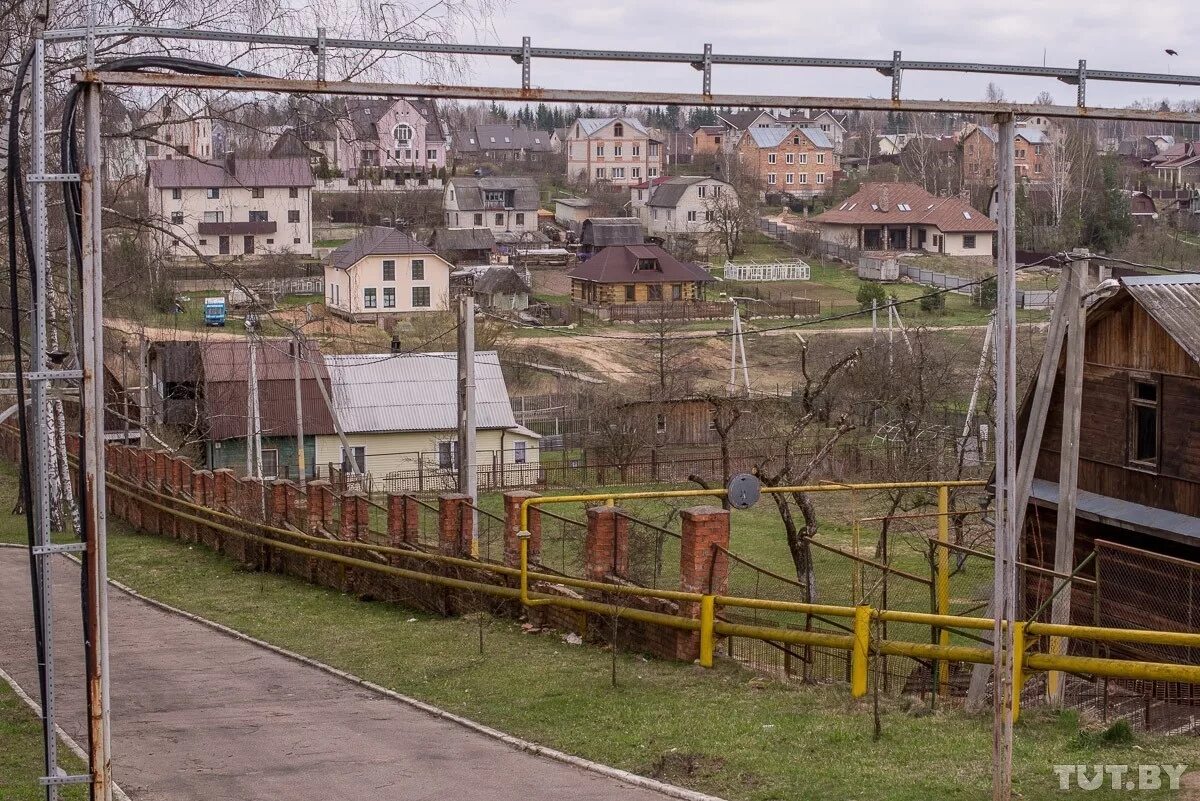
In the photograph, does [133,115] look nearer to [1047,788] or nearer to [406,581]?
[406,581]

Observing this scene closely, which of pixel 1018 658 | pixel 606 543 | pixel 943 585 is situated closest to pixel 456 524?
pixel 606 543

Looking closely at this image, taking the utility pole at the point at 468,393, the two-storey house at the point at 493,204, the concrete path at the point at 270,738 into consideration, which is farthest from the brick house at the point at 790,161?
the concrete path at the point at 270,738

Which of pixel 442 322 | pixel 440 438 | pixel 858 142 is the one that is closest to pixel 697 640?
pixel 440 438

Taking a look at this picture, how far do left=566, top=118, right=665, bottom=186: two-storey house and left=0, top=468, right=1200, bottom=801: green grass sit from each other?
8374cm

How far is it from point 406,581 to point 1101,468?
9771 millimetres

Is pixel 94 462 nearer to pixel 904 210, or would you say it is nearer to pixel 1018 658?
pixel 1018 658

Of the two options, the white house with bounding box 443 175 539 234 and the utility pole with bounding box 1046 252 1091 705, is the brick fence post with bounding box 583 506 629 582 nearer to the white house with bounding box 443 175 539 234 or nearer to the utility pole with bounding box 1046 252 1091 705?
the utility pole with bounding box 1046 252 1091 705

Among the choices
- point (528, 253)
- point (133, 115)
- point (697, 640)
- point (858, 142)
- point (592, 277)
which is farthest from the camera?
point (858, 142)

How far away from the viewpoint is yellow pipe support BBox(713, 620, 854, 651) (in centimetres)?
1031

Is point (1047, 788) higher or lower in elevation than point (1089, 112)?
lower

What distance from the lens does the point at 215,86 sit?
6805 mm

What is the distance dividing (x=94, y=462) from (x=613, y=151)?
306 feet

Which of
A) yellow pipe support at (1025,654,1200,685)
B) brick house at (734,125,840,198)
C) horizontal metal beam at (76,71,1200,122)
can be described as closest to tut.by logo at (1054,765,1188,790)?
yellow pipe support at (1025,654,1200,685)

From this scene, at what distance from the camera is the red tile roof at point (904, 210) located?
6944 centimetres
